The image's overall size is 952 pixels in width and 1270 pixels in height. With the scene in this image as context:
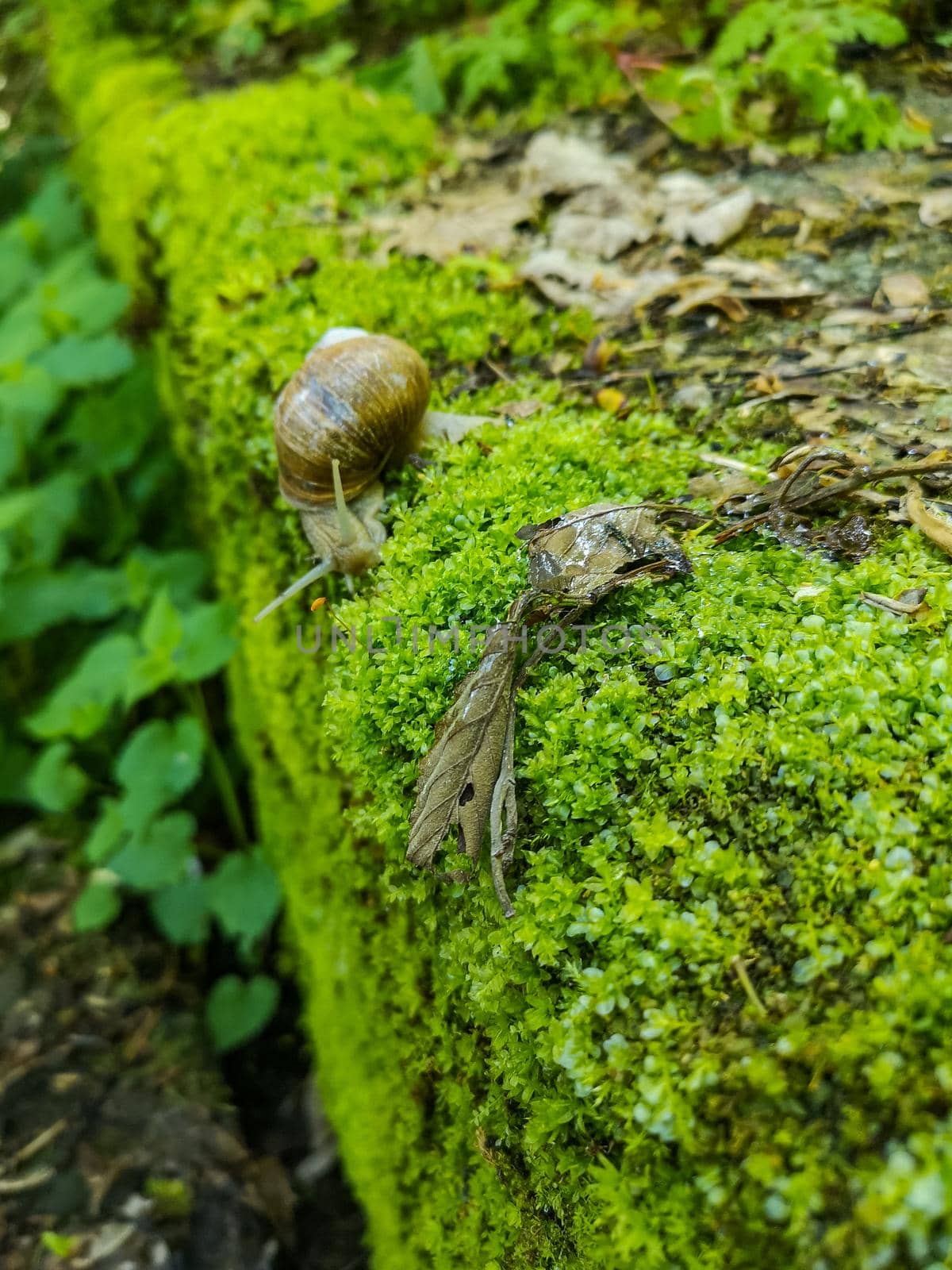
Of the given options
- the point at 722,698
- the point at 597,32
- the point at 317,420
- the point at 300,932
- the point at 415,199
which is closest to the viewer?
the point at 722,698

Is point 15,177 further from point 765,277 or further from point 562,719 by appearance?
point 562,719

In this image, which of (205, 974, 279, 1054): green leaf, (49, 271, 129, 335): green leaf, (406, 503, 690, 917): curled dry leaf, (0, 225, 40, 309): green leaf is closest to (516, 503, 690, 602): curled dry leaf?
(406, 503, 690, 917): curled dry leaf

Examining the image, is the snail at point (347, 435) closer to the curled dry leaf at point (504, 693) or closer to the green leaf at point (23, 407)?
the curled dry leaf at point (504, 693)

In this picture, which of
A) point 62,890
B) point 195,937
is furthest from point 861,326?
point 62,890

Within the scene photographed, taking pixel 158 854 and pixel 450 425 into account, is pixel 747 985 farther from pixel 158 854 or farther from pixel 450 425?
pixel 158 854

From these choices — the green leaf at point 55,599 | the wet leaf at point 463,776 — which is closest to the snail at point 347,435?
the wet leaf at point 463,776

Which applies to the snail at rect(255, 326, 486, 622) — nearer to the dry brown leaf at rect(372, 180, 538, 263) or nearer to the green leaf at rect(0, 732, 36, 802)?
the dry brown leaf at rect(372, 180, 538, 263)
